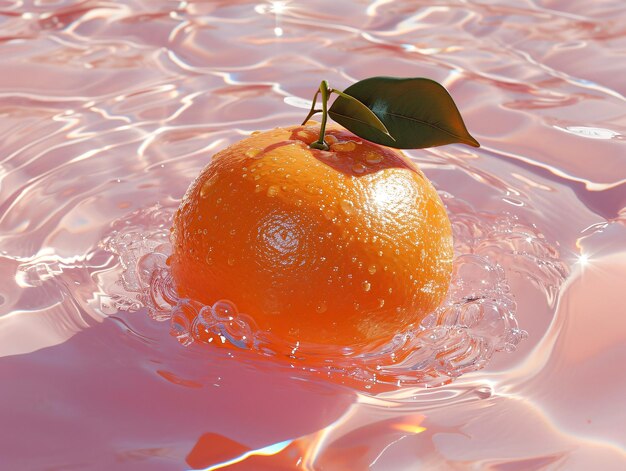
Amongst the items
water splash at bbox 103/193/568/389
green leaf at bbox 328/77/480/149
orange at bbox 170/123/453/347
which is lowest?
water splash at bbox 103/193/568/389

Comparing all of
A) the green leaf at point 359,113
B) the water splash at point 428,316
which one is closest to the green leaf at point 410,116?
the green leaf at point 359,113

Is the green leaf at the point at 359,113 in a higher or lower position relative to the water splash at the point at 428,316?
higher

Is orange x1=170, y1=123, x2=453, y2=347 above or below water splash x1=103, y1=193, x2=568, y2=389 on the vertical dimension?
above

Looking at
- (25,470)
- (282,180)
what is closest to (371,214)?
(282,180)

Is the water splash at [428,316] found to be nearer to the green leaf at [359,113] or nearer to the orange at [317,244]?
the orange at [317,244]

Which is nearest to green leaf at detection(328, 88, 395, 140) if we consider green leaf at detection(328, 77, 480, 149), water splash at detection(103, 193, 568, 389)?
green leaf at detection(328, 77, 480, 149)

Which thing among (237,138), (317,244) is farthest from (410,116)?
(237,138)

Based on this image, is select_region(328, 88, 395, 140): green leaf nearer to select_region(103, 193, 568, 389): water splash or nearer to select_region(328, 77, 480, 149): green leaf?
select_region(328, 77, 480, 149): green leaf
